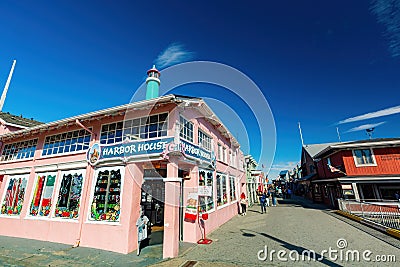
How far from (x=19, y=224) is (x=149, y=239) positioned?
24.7 feet

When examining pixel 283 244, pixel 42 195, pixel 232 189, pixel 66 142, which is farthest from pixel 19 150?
pixel 283 244

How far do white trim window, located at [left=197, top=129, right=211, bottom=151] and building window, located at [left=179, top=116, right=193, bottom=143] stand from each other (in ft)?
3.46

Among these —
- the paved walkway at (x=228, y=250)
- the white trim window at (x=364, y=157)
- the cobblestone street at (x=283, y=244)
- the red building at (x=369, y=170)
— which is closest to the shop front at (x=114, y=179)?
the paved walkway at (x=228, y=250)

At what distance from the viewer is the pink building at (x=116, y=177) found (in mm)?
7441

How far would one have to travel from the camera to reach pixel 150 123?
8.48m

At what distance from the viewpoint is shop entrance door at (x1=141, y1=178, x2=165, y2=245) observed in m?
10.5

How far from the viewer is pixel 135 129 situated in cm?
871

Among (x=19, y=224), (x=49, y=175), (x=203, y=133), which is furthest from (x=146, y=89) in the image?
(x=19, y=224)

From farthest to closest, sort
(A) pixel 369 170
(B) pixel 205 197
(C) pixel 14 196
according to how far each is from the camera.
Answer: (A) pixel 369 170, (C) pixel 14 196, (B) pixel 205 197

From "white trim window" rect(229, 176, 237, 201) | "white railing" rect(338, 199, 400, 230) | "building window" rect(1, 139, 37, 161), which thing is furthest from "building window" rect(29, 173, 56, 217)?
"white railing" rect(338, 199, 400, 230)

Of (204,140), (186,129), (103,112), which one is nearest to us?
(103,112)

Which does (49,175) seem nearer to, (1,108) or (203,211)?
(203,211)

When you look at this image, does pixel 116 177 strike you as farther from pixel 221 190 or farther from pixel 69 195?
pixel 221 190

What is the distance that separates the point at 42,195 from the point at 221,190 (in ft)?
34.0
